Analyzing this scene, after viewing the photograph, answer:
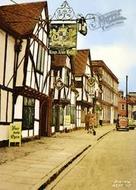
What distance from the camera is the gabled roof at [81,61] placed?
4841 centimetres

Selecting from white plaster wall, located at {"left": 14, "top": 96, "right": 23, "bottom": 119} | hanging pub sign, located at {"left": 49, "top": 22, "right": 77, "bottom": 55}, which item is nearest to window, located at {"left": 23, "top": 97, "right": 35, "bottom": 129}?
white plaster wall, located at {"left": 14, "top": 96, "right": 23, "bottom": 119}

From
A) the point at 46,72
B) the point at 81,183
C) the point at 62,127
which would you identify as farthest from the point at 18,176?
the point at 62,127

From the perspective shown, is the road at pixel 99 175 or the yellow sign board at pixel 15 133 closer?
the road at pixel 99 175

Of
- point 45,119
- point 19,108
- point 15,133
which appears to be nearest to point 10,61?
point 19,108

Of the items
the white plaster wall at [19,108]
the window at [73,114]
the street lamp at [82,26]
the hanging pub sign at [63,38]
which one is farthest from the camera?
the window at [73,114]

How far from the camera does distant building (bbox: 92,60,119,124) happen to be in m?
73.5

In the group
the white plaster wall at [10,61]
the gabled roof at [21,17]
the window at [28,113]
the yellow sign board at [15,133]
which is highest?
the gabled roof at [21,17]

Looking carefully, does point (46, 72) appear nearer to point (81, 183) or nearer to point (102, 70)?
point (81, 183)

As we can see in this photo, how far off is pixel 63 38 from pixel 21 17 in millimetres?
3620

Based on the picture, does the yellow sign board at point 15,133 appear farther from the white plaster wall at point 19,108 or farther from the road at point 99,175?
the road at point 99,175

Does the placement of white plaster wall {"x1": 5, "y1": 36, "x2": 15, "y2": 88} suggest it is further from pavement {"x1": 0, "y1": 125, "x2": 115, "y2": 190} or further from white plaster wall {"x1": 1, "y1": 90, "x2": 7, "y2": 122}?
pavement {"x1": 0, "y1": 125, "x2": 115, "y2": 190}

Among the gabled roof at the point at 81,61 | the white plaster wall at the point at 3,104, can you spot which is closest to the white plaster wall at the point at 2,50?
the white plaster wall at the point at 3,104

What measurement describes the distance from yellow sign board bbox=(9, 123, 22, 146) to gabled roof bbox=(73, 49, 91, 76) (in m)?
26.7

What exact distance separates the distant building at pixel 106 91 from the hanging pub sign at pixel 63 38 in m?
48.5
